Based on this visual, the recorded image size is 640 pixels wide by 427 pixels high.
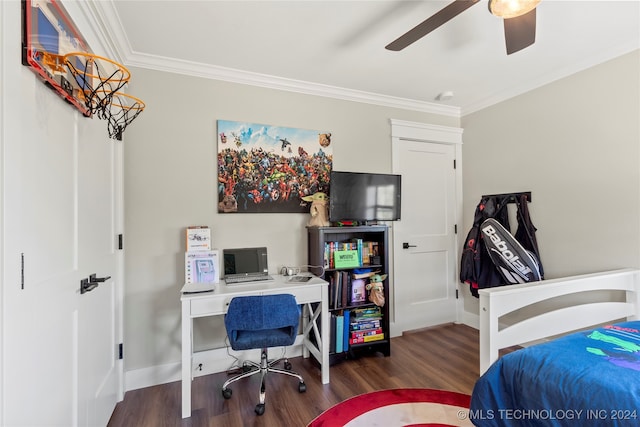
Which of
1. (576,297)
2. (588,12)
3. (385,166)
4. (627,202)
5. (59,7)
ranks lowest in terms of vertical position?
(576,297)

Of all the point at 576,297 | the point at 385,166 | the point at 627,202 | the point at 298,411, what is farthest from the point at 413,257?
the point at 298,411

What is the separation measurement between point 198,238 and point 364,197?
148 centimetres

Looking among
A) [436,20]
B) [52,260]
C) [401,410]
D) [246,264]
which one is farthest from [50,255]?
[401,410]

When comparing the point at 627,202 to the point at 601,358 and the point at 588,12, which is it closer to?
the point at 588,12

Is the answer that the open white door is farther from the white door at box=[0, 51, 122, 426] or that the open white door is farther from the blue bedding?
the blue bedding

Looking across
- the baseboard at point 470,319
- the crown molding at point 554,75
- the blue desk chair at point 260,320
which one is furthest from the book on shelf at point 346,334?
the crown molding at point 554,75

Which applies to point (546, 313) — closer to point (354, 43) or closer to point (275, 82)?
point (354, 43)

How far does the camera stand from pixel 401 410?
1.95 metres

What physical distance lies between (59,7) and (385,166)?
8.66 ft

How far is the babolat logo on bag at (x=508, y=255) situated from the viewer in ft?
8.51

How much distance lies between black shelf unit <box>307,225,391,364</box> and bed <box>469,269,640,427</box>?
1166 mm

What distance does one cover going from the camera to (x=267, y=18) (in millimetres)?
1872

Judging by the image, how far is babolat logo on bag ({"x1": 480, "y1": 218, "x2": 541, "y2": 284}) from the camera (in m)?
2.59

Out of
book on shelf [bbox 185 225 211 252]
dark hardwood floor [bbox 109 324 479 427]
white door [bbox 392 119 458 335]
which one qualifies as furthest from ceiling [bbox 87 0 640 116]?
dark hardwood floor [bbox 109 324 479 427]
